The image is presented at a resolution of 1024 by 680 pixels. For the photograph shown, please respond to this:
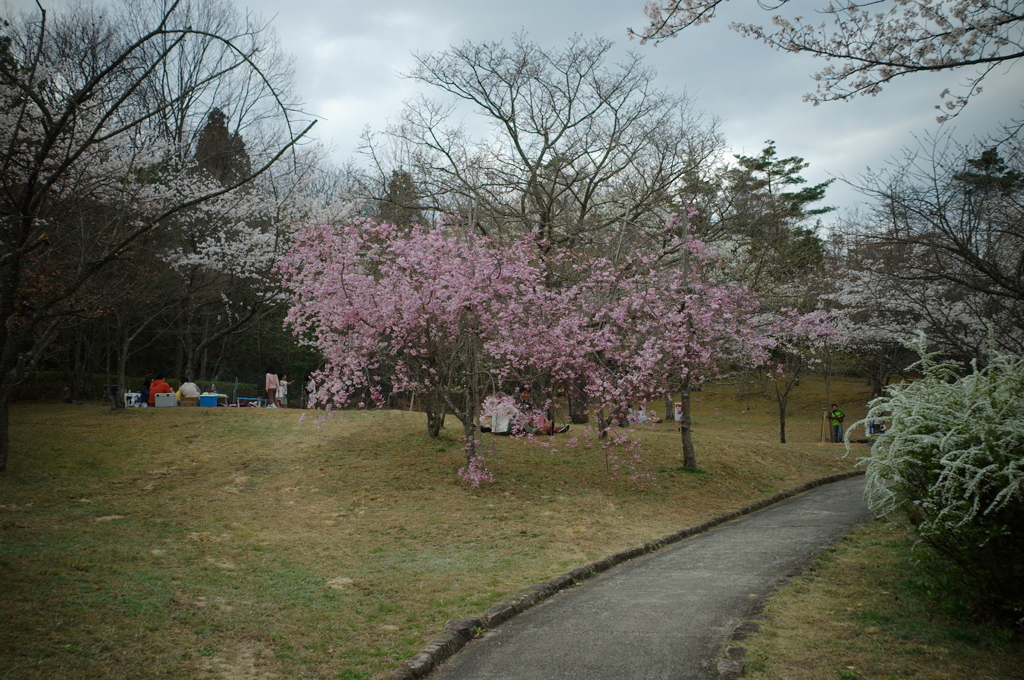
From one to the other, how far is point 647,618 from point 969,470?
8.49ft

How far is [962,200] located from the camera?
8414mm

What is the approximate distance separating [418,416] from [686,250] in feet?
26.5

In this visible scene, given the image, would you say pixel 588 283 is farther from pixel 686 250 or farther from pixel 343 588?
pixel 343 588

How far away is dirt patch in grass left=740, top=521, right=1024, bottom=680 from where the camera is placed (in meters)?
3.98

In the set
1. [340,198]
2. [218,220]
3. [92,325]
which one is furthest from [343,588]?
[340,198]

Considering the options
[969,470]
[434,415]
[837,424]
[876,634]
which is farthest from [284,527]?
[837,424]

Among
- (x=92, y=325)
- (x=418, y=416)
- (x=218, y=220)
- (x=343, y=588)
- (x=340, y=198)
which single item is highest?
(x=340, y=198)

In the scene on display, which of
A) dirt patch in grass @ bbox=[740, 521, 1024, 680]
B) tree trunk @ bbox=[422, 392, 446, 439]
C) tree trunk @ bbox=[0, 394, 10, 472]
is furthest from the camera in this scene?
tree trunk @ bbox=[422, 392, 446, 439]

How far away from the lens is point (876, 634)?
14.9 ft

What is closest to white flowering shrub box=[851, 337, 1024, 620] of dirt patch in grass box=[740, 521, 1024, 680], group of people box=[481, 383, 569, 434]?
dirt patch in grass box=[740, 521, 1024, 680]

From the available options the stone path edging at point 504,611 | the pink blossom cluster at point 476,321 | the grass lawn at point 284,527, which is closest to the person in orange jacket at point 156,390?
the grass lawn at point 284,527

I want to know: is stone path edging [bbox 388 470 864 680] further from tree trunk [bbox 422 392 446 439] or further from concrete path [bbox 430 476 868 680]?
tree trunk [bbox 422 392 446 439]

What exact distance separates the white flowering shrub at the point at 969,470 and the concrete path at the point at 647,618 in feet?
5.38

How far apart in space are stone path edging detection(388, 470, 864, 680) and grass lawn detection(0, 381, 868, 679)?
7.1 inches
